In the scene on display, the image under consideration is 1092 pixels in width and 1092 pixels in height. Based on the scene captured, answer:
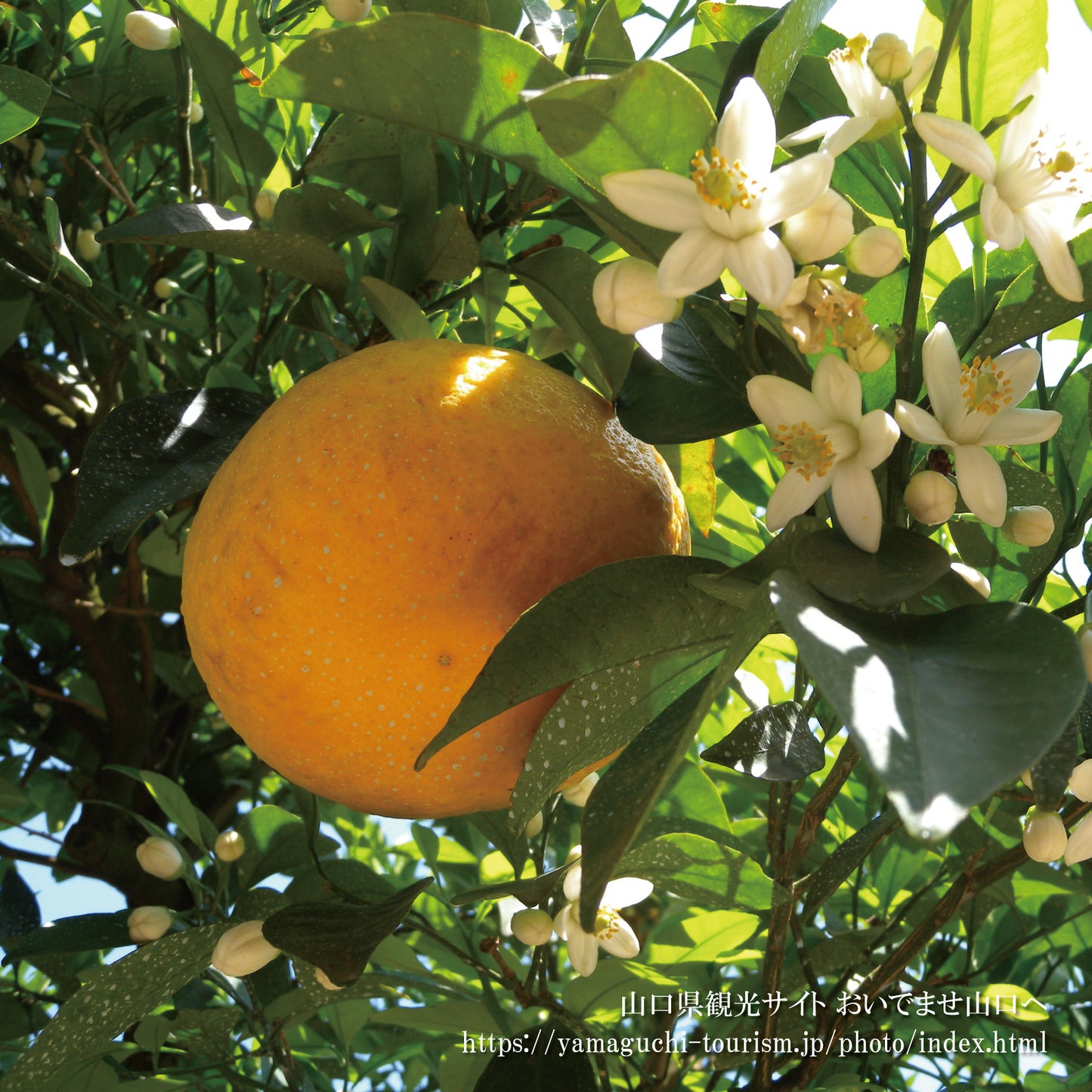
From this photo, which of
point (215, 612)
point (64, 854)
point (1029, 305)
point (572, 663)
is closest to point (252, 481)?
point (215, 612)

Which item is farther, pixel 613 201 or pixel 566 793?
pixel 566 793

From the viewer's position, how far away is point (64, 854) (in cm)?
108

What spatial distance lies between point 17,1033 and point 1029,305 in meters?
1.15

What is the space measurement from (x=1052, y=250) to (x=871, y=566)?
0.15 m

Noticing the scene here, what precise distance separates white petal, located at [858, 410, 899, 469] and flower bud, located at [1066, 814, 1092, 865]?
268 mm

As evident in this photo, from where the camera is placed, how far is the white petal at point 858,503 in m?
0.42

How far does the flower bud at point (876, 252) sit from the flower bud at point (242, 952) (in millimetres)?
516

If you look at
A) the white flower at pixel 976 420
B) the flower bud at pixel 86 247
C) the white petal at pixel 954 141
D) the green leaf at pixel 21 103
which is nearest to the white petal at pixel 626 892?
the white flower at pixel 976 420

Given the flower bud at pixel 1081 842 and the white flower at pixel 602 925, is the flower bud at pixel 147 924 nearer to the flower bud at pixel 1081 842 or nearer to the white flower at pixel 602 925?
the white flower at pixel 602 925

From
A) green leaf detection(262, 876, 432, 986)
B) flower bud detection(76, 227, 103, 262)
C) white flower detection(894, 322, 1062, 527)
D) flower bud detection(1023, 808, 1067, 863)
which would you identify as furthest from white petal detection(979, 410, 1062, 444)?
flower bud detection(76, 227, 103, 262)

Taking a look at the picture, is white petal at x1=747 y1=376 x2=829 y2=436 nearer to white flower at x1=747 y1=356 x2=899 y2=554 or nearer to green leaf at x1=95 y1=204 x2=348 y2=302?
white flower at x1=747 y1=356 x2=899 y2=554

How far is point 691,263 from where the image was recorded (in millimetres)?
388

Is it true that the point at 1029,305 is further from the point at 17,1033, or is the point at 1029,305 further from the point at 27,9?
the point at 17,1033

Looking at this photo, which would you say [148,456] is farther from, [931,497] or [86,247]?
[86,247]
